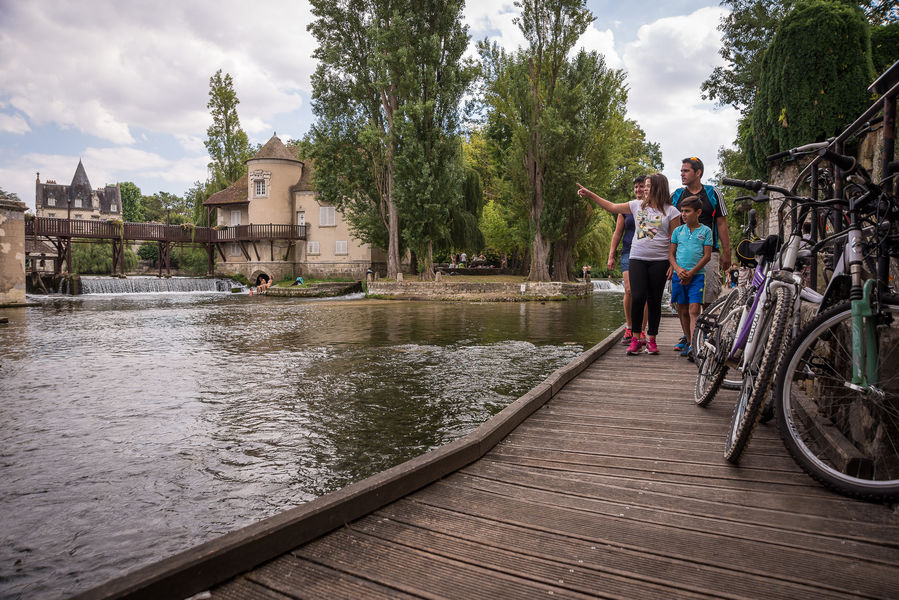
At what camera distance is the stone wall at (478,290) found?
25847 millimetres

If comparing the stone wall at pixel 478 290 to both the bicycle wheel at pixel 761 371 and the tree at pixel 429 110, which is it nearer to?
the tree at pixel 429 110

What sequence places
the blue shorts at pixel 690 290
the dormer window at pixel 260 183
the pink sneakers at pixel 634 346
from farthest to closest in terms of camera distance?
the dormer window at pixel 260 183 < the pink sneakers at pixel 634 346 < the blue shorts at pixel 690 290

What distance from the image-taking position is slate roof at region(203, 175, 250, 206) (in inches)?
1674

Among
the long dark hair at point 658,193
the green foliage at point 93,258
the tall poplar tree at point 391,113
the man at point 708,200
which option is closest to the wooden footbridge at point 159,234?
the green foliage at point 93,258

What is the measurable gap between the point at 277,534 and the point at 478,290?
24.8 metres

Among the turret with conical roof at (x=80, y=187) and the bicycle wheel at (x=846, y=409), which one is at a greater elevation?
the turret with conical roof at (x=80, y=187)

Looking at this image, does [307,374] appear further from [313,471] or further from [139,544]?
[139,544]

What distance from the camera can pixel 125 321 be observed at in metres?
15.6

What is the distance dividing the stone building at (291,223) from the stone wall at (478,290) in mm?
11640

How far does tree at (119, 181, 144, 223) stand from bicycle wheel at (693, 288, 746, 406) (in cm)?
10198

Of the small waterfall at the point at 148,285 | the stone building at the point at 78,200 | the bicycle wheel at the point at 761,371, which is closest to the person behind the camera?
the bicycle wheel at the point at 761,371

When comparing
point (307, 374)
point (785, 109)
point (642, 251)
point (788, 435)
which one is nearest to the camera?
point (788, 435)

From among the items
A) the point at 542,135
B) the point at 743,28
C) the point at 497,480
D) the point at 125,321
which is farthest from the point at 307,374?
the point at 743,28

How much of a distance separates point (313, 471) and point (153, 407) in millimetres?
2867
